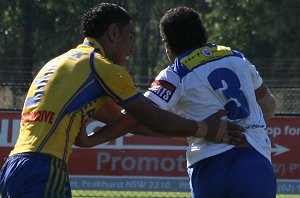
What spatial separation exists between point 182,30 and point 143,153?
5.51m

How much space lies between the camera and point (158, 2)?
38.4 feet

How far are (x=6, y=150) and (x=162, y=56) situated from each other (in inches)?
122

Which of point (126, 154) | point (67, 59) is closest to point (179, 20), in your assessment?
point (67, 59)

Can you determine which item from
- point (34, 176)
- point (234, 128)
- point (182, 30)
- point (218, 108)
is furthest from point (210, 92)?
point (34, 176)

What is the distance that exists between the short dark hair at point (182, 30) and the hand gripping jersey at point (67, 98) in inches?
26.0

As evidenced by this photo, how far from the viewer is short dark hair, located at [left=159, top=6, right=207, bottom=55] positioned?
4.90m

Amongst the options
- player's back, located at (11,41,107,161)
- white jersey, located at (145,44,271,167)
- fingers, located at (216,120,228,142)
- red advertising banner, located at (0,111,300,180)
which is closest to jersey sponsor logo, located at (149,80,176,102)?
white jersey, located at (145,44,271,167)

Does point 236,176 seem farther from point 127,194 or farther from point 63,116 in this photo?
point 127,194

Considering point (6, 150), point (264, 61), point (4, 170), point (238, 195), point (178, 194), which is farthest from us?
point (264, 61)

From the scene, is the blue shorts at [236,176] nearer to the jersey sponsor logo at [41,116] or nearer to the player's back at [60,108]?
the player's back at [60,108]

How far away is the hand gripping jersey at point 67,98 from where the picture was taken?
13.9 ft

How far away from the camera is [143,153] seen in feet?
33.8

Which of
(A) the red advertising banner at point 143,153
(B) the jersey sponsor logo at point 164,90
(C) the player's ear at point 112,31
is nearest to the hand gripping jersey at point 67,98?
(C) the player's ear at point 112,31

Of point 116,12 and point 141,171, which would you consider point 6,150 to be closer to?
point 141,171
